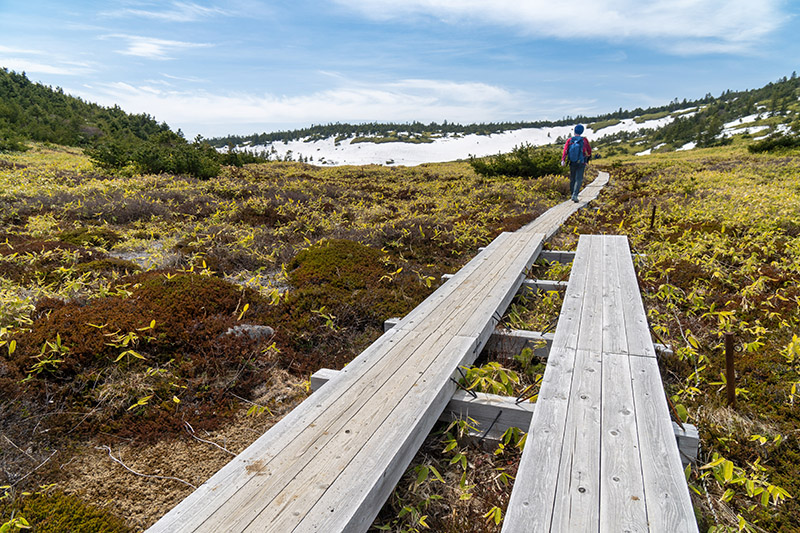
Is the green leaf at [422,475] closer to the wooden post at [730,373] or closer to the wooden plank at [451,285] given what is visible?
the wooden plank at [451,285]

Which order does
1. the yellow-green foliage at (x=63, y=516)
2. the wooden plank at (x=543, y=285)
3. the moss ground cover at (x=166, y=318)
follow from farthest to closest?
the wooden plank at (x=543, y=285), the moss ground cover at (x=166, y=318), the yellow-green foliage at (x=63, y=516)

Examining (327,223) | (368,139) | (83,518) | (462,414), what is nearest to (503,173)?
(327,223)

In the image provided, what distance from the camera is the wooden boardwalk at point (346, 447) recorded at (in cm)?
199

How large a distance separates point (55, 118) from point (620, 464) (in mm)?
64253

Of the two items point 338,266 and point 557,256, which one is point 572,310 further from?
point 338,266

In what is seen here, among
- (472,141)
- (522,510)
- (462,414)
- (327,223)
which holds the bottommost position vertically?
(462,414)

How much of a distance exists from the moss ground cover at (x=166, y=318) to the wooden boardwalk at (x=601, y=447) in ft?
7.58

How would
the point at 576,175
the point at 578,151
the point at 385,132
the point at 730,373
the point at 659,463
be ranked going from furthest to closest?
the point at 385,132, the point at 576,175, the point at 578,151, the point at 730,373, the point at 659,463

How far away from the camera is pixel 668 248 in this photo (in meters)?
7.45

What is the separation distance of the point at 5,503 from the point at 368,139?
12024cm

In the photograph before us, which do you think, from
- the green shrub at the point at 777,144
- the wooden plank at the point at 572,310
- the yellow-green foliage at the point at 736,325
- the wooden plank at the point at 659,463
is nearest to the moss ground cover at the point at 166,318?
the wooden plank at the point at 572,310

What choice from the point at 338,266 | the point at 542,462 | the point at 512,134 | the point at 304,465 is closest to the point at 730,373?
the point at 542,462

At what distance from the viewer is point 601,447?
235 centimetres

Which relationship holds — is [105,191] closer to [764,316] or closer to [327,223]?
[327,223]
